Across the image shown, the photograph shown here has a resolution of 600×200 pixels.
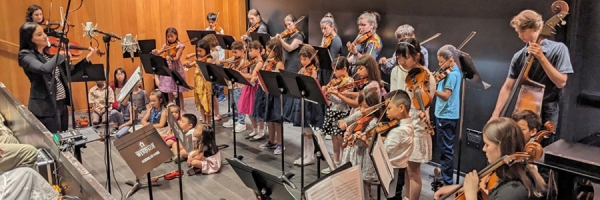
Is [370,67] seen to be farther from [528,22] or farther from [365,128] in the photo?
[528,22]

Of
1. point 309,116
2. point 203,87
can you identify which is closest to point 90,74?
point 203,87

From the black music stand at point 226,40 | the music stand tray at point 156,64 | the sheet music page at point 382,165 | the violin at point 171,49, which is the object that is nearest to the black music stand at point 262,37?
the black music stand at point 226,40

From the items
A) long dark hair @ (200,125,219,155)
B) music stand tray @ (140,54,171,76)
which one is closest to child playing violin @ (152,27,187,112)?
music stand tray @ (140,54,171,76)

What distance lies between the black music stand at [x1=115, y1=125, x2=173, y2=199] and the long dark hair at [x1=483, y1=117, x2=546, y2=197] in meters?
1.82

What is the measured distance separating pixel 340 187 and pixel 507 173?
765 millimetres

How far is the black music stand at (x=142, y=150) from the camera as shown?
271 cm

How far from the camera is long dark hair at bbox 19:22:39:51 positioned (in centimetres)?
396

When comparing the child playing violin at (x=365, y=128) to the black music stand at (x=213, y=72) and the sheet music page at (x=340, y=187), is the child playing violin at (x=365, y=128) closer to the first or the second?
the sheet music page at (x=340, y=187)

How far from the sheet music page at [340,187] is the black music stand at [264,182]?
8.2 inches

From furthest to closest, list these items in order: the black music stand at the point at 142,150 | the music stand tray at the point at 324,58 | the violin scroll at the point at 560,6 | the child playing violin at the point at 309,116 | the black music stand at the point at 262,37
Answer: the black music stand at the point at 262,37 < the music stand tray at the point at 324,58 < the child playing violin at the point at 309,116 < the violin scroll at the point at 560,6 < the black music stand at the point at 142,150

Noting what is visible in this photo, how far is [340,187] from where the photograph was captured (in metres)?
2.12

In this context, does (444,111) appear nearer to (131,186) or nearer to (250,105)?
(250,105)

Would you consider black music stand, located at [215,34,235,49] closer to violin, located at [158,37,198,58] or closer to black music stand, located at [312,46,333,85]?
violin, located at [158,37,198,58]

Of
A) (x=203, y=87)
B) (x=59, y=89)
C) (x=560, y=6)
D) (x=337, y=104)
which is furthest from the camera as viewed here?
(x=203, y=87)
